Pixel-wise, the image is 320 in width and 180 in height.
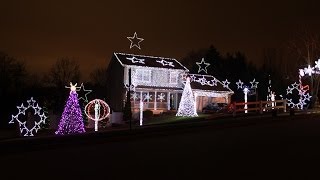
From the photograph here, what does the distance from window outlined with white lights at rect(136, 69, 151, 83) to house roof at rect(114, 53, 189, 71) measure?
2.29ft

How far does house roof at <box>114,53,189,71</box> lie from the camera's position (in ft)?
185

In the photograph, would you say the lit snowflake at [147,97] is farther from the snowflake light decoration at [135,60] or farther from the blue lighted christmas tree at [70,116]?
the blue lighted christmas tree at [70,116]

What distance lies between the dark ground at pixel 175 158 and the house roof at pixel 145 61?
3529 centimetres

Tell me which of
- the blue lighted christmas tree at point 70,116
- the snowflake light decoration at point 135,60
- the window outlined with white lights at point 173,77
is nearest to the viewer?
the blue lighted christmas tree at point 70,116

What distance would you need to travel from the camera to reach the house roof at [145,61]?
5647cm

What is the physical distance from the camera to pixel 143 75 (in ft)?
185

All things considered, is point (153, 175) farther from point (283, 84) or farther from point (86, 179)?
point (283, 84)

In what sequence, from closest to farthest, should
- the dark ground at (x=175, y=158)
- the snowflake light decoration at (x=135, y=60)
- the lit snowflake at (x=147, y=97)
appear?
the dark ground at (x=175, y=158)
the lit snowflake at (x=147, y=97)
the snowflake light decoration at (x=135, y=60)

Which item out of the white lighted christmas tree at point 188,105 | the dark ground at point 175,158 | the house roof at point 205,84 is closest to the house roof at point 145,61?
the house roof at point 205,84

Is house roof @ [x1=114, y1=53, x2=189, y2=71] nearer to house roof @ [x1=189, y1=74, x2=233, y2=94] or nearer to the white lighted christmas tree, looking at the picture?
house roof @ [x1=189, y1=74, x2=233, y2=94]

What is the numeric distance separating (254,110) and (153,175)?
34.9m

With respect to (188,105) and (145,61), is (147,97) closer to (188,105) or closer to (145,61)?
(145,61)

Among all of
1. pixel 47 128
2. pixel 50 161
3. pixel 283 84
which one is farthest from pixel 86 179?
pixel 283 84

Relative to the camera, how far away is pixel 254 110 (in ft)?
148
